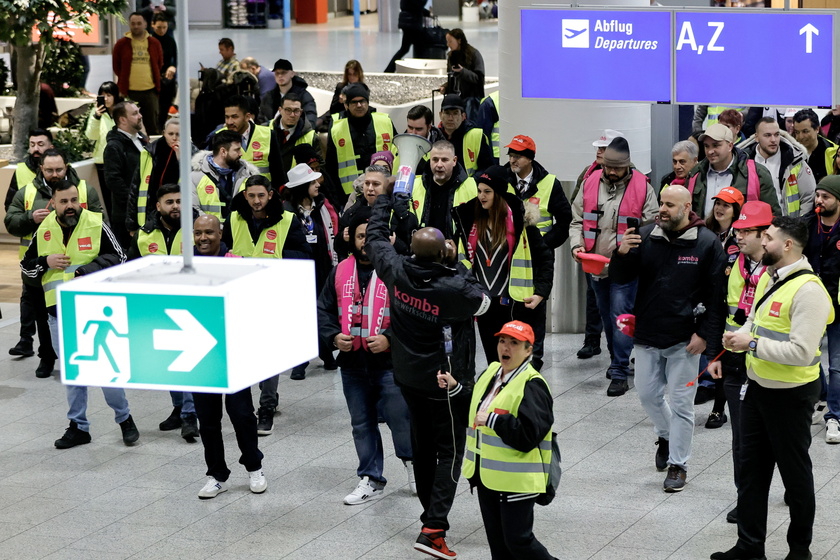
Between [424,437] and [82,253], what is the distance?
3678mm

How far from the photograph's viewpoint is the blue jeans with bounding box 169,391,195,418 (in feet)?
30.4

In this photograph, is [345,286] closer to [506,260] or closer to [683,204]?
[506,260]

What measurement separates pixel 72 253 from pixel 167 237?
35.8 inches

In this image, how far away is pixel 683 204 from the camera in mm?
7766

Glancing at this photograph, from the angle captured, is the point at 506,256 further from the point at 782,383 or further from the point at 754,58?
the point at 782,383

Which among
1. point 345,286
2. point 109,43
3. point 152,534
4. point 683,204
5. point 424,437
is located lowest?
point 152,534

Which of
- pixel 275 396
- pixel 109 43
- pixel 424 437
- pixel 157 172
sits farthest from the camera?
pixel 109 43

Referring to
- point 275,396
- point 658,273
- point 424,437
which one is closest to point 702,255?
point 658,273

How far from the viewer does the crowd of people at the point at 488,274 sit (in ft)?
21.9

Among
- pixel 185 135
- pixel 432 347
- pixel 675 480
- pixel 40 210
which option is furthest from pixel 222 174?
pixel 185 135

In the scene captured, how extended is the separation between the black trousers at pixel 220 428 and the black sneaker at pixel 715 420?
10.7 feet

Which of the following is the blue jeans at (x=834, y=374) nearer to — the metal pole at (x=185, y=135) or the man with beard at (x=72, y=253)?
the man with beard at (x=72, y=253)

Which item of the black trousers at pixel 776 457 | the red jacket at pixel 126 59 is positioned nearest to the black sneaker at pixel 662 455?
the black trousers at pixel 776 457

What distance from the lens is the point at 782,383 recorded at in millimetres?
6695
